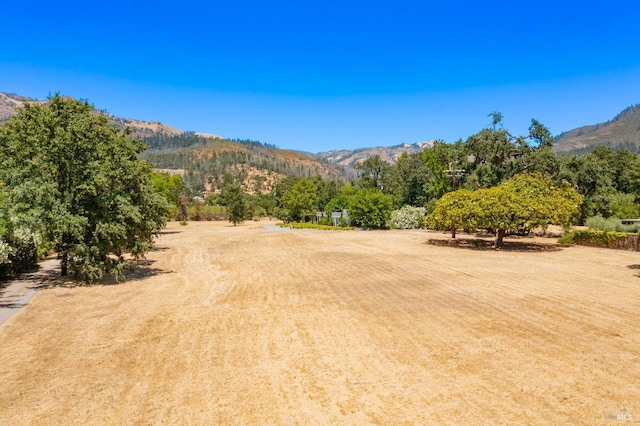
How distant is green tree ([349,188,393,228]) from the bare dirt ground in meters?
36.5

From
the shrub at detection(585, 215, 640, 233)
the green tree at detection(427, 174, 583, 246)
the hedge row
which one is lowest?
the hedge row

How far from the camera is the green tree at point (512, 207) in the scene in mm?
29062

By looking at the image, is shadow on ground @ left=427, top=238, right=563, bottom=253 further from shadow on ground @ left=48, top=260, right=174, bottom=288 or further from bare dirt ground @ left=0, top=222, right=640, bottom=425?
shadow on ground @ left=48, top=260, right=174, bottom=288

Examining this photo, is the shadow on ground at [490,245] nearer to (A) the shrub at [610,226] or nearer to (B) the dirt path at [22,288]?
(A) the shrub at [610,226]

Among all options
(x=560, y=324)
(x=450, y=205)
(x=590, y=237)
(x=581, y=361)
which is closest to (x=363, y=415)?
(x=581, y=361)

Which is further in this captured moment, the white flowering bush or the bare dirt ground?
the white flowering bush

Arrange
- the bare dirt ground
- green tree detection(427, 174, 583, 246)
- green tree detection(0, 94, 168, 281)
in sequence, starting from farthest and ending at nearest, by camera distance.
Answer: green tree detection(427, 174, 583, 246) → green tree detection(0, 94, 168, 281) → the bare dirt ground

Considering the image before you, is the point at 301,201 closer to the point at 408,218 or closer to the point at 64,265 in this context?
the point at 408,218

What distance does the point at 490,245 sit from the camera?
33.4 metres

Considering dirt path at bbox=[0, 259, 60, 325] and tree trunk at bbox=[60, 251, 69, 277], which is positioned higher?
tree trunk at bbox=[60, 251, 69, 277]

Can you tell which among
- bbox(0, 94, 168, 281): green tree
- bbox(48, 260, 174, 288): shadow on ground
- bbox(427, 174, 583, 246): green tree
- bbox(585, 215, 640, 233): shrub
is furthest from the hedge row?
bbox(0, 94, 168, 281): green tree

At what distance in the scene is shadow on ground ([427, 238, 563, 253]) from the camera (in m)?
30.3

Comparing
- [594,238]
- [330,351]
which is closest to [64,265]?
[330,351]

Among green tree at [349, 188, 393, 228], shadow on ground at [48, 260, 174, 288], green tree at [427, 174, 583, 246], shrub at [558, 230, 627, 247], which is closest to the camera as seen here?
shadow on ground at [48, 260, 174, 288]
